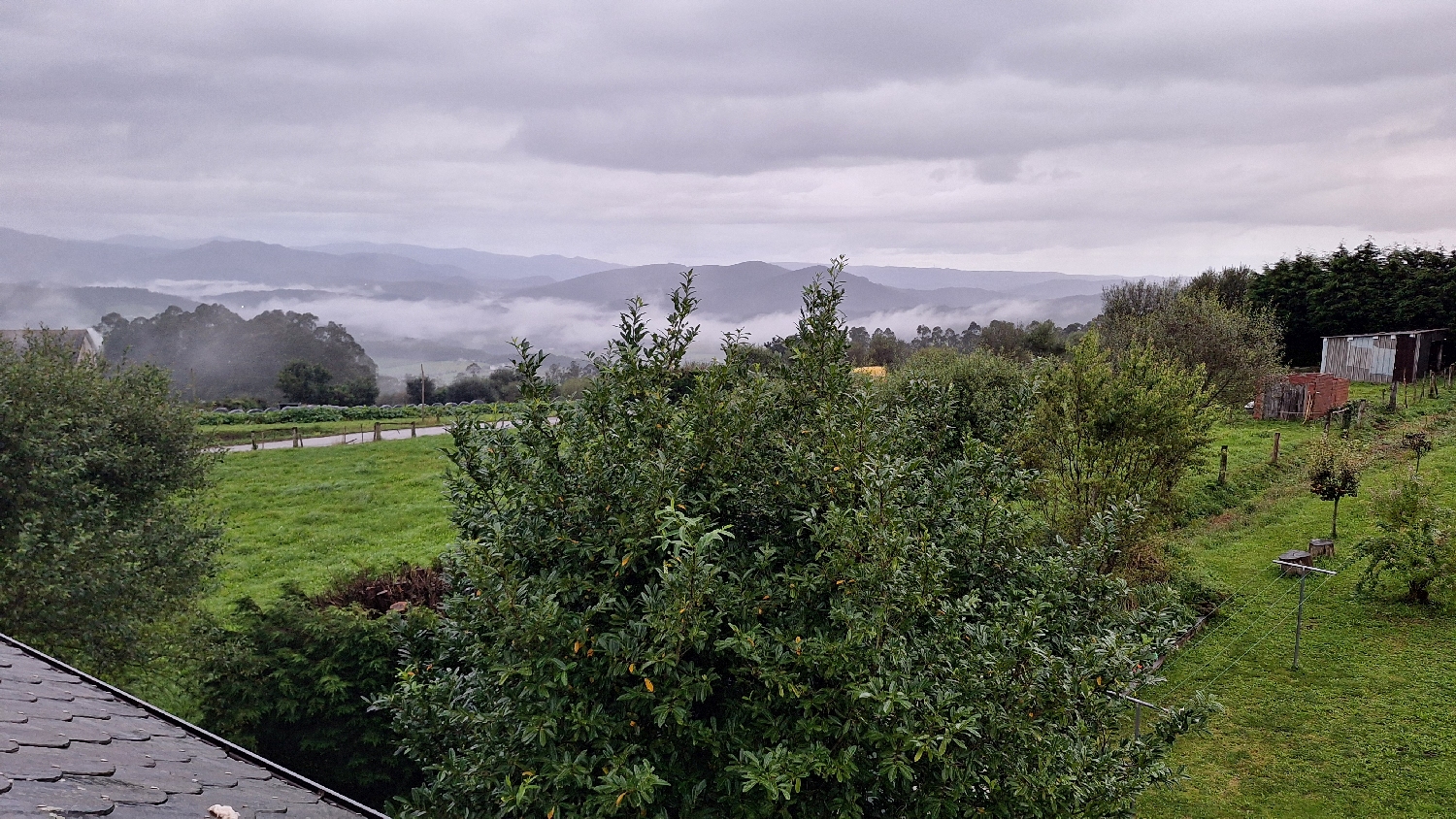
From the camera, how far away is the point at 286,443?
3847cm

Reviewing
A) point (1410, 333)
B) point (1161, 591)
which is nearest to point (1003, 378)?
point (1161, 591)

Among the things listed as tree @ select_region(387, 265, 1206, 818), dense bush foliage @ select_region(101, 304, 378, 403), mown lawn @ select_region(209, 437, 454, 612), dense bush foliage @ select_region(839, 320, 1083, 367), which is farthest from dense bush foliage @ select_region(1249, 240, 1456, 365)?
dense bush foliage @ select_region(101, 304, 378, 403)

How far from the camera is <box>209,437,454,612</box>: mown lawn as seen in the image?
64.0ft

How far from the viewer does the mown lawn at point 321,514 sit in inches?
768

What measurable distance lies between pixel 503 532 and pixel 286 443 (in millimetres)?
38928

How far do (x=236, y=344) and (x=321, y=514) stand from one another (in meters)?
90.3

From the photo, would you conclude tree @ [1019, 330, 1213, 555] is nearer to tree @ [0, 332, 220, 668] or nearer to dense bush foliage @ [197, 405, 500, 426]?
tree @ [0, 332, 220, 668]

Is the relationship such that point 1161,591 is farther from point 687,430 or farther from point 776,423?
point 687,430

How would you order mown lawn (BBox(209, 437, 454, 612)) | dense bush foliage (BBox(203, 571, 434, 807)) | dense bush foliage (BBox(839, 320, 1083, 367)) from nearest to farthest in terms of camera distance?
dense bush foliage (BBox(203, 571, 434, 807)) < mown lawn (BBox(209, 437, 454, 612)) < dense bush foliage (BBox(839, 320, 1083, 367))

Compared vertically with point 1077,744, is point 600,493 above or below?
above

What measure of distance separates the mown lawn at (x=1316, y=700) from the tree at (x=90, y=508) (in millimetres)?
14205

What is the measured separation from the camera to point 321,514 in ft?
81.3

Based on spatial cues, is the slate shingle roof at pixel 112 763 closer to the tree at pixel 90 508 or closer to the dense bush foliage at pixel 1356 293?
the tree at pixel 90 508

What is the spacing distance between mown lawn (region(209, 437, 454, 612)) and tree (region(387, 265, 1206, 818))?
8.88 metres
